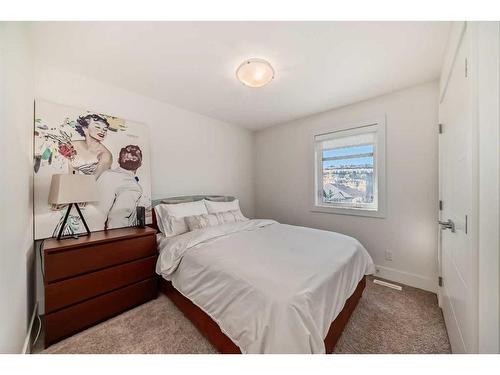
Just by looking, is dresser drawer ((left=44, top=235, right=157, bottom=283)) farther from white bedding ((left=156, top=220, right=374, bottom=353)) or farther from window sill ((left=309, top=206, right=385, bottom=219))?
window sill ((left=309, top=206, right=385, bottom=219))

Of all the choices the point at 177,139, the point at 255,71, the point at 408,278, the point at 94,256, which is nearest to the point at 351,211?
the point at 408,278

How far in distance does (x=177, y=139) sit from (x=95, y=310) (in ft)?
6.87

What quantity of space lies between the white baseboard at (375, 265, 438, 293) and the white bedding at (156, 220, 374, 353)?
2.47 feet

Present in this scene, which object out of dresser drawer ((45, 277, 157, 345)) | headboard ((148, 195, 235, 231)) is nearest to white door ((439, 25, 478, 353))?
dresser drawer ((45, 277, 157, 345))

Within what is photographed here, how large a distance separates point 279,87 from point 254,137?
5.66 feet

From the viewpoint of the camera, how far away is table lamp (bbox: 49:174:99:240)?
5.16 feet

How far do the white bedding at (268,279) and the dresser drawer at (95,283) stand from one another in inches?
6.4

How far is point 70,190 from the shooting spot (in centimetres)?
161

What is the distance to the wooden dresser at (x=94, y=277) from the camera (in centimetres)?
143

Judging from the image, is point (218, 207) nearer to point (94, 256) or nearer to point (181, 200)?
point (181, 200)

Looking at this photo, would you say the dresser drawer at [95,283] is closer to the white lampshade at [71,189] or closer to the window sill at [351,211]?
the white lampshade at [71,189]

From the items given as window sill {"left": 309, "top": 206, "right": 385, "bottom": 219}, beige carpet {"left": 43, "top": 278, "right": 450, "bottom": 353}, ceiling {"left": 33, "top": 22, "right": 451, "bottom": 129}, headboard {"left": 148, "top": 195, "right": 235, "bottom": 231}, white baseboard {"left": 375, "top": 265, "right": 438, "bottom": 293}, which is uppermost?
ceiling {"left": 33, "top": 22, "right": 451, "bottom": 129}

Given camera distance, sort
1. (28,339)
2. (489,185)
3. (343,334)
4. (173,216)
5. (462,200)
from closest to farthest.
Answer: (489,185), (462,200), (28,339), (343,334), (173,216)
